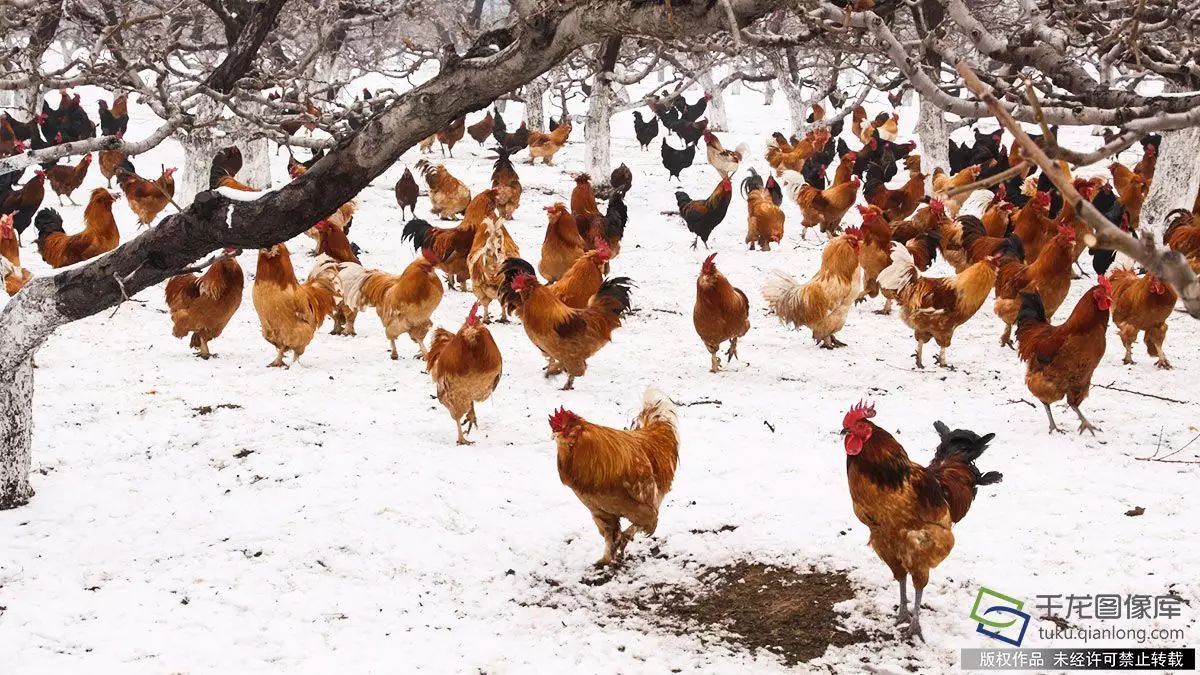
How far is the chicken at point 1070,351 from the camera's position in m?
6.63

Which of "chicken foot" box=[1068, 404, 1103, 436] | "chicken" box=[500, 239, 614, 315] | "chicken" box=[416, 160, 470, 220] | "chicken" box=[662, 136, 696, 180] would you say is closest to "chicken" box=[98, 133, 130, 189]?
"chicken" box=[416, 160, 470, 220]

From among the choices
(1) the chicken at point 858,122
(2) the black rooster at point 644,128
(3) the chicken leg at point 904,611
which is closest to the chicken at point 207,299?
(3) the chicken leg at point 904,611

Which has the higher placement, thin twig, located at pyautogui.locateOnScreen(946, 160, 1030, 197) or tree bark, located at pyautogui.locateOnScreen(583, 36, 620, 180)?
tree bark, located at pyautogui.locateOnScreen(583, 36, 620, 180)

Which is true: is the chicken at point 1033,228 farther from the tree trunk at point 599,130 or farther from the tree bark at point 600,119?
the tree trunk at point 599,130

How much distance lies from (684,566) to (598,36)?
10.2 ft

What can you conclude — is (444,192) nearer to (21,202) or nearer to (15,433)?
(21,202)

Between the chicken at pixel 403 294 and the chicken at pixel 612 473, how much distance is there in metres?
3.80

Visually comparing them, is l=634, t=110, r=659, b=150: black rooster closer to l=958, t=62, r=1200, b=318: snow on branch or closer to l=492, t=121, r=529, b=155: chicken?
l=492, t=121, r=529, b=155: chicken

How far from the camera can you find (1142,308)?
320 inches

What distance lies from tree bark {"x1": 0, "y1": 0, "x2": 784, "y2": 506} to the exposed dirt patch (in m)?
2.73

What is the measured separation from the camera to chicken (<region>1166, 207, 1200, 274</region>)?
9.16 meters

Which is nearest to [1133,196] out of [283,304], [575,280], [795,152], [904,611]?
[795,152]

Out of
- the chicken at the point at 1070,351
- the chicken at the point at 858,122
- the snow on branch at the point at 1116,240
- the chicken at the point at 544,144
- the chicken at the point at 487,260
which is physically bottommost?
the snow on branch at the point at 1116,240

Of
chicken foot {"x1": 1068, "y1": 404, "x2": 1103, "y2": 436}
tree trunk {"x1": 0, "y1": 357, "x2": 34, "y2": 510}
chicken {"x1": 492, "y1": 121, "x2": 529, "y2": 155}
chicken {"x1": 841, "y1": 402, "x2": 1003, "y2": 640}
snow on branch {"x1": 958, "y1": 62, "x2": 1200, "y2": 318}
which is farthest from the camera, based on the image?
chicken {"x1": 492, "y1": 121, "x2": 529, "y2": 155}
